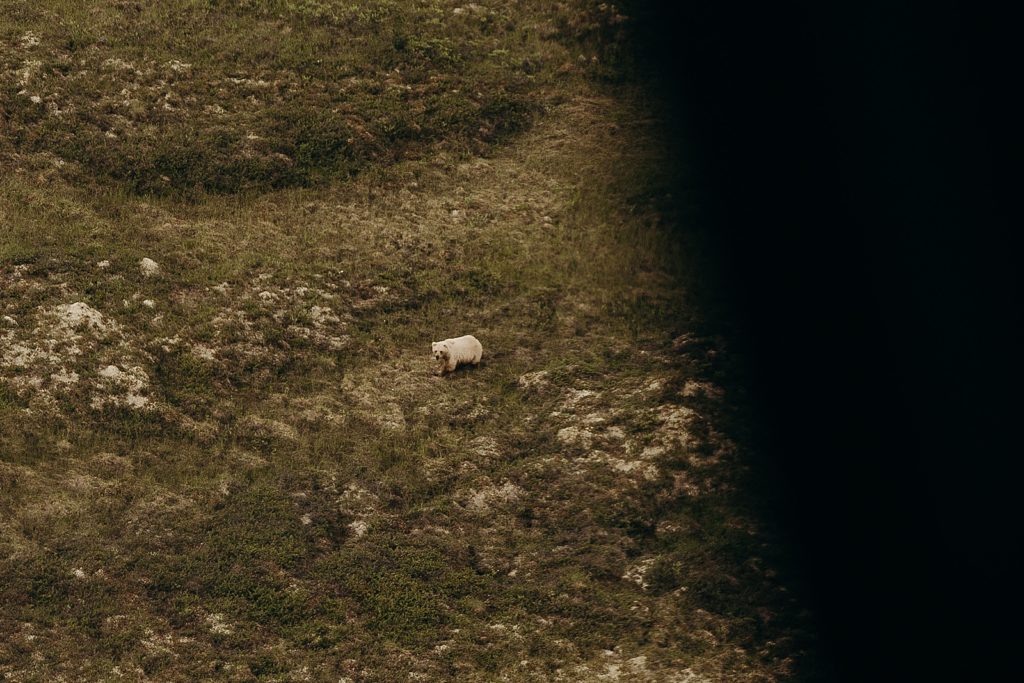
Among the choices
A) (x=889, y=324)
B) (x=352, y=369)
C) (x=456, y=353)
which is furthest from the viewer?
(x=352, y=369)

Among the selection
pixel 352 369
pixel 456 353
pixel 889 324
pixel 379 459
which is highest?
pixel 889 324

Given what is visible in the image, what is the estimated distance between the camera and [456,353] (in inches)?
822

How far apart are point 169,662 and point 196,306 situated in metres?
8.94

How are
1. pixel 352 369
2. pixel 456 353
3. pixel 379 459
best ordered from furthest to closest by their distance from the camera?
pixel 352 369, pixel 456 353, pixel 379 459

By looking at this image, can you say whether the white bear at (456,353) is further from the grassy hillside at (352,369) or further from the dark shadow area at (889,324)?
the dark shadow area at (889,324)

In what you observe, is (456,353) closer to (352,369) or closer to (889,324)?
(352,369)

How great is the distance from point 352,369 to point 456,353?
1952 millimetres

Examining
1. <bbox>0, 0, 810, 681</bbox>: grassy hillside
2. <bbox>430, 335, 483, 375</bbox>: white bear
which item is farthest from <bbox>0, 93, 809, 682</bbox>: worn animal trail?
<bbox>430, 335, 483, 375</bbox>: white bear

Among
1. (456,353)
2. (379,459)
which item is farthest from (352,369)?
(379,459)

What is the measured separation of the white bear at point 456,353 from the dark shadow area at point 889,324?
482 cm

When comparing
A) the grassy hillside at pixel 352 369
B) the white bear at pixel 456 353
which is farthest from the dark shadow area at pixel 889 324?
the white bear at pixel 456 353

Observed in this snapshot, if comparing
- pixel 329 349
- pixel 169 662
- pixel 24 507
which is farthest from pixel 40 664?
pixel 329 349

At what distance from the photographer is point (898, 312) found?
15.6m

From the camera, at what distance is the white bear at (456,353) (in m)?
20.8
